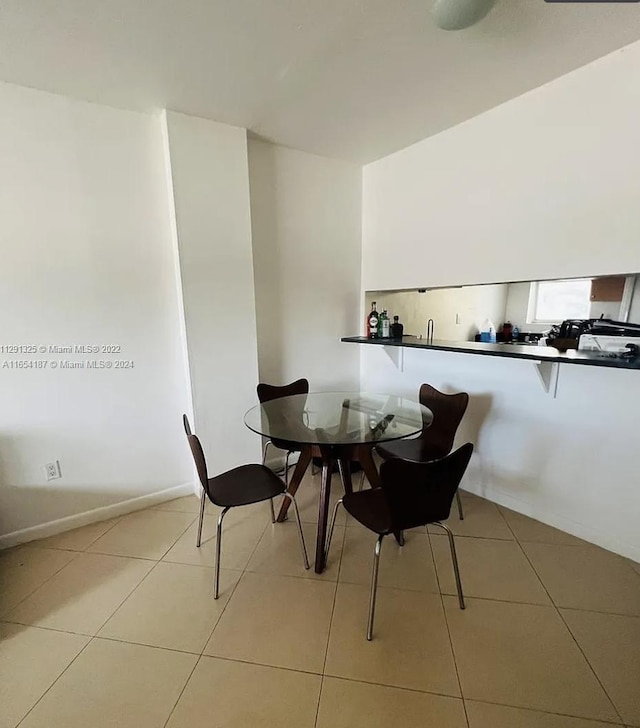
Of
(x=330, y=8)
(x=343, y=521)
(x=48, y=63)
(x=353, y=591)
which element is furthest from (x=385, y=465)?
(x=48, y=63)

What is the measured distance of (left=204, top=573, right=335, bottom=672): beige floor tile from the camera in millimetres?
1361

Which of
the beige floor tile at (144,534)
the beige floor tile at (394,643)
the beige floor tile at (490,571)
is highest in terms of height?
the beige floor tile at (490,571)

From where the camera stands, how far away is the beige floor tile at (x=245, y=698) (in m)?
1.14

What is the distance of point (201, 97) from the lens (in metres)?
1.89

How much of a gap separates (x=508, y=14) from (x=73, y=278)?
2.36m

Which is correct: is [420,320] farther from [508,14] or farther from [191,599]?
[191,599]

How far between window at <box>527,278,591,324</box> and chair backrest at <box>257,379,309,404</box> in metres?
1.71

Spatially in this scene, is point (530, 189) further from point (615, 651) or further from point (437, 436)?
point (615, 651)

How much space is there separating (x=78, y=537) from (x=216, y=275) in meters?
1.77

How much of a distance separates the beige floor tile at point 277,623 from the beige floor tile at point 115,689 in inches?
6.4

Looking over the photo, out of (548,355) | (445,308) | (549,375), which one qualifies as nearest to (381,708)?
(548,355)

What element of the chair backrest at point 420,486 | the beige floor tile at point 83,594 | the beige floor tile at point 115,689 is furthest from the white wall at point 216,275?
the chair backrest at point 420,486

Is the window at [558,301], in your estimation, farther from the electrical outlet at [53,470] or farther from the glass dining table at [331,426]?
the electrical outlet at [53,470]

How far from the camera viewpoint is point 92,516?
2193 mm
